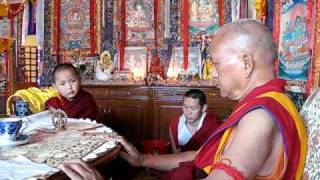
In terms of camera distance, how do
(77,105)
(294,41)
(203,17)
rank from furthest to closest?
(203,17)
(77,105)
(294,41)

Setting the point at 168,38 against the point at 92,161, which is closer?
the point at 92,161

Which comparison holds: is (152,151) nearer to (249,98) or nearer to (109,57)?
(249,98)

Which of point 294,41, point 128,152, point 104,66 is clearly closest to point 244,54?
point 128,152

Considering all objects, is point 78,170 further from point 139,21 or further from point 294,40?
point 139,21

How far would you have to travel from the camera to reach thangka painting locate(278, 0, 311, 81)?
257cm

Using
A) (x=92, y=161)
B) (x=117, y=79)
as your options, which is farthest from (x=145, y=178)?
(x=117, y=79)

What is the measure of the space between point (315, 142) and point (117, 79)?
4.34m

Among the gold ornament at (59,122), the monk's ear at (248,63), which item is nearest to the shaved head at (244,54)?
the monk's ear at (248,63)

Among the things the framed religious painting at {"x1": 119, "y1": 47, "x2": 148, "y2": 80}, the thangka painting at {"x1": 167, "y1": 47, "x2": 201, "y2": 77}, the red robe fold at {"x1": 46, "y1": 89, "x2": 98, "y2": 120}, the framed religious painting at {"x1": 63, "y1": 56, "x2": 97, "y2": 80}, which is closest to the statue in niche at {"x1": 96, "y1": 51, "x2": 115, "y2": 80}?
the framed religious painting at {"x1": 63, "y1": 56, "x2": 97, "y2": 80}

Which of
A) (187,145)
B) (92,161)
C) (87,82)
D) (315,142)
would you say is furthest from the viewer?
(87,82)

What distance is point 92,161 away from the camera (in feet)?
4.49

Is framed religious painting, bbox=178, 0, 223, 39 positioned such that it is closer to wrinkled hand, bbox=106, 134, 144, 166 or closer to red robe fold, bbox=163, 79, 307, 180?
wrinkled hand, bbox=106, 134, 144, 166

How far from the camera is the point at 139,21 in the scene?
5.60 metres

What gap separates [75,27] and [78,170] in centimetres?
482
